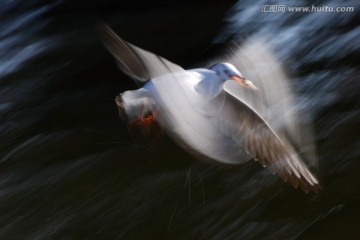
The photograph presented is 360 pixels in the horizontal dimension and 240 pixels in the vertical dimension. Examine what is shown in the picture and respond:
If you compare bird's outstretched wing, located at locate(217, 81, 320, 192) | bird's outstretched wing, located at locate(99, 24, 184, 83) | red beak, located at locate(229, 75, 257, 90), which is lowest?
bird's outstretched wing, located at locate(217, 81, 320, 192)

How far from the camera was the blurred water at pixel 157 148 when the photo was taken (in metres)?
1.30

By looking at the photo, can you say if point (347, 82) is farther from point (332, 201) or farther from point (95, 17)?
point (95, 17)

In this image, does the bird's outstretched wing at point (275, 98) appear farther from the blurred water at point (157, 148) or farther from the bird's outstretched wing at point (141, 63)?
the bird's outstretched wing at point (141, 63)

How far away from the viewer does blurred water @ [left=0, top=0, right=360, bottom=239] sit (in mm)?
1297

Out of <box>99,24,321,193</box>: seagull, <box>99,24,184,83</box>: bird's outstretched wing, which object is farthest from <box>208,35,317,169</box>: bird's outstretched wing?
<box>99,24,184,83</box>: bird's outstretched wing

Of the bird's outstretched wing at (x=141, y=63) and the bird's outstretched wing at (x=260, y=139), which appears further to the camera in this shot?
the bird's outstretched wing at (x=141, y=63)

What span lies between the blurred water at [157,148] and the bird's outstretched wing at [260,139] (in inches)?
1.4

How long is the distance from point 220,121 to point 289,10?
0.68 m

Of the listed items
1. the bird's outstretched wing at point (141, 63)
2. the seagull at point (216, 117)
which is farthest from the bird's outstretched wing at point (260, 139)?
the bird's outstretched wing at point (141, 63)

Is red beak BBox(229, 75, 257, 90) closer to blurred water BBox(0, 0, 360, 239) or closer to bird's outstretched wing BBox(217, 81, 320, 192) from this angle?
bird's outstretched wing BBox(217, 81, 320, 192)

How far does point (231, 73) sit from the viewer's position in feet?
4.28

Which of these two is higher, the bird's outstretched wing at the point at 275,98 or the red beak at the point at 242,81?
the red beak at the point at 242,81

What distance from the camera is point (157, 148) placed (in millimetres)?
1470

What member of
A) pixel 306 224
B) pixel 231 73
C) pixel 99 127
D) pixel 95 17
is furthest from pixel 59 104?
pixel 306 224
